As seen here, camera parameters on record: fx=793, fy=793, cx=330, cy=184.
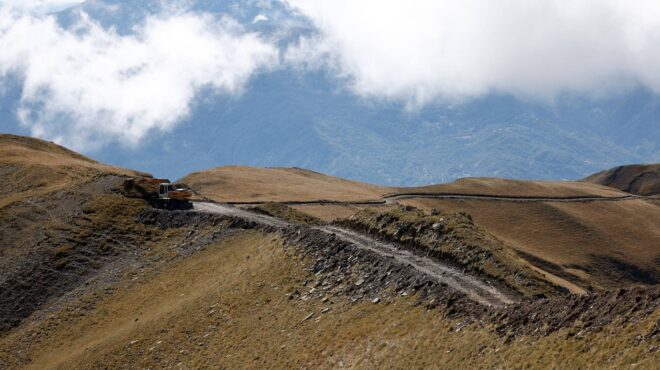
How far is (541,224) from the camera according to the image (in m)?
150

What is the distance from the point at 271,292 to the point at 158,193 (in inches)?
1438

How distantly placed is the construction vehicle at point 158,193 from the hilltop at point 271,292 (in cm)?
111

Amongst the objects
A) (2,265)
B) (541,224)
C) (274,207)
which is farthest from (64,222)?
(541,224)

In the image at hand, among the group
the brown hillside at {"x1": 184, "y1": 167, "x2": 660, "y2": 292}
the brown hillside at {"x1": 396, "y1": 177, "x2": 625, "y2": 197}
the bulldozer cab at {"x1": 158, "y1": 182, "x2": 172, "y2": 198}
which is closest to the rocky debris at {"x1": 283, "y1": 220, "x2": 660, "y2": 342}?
the bulldozer cab at {"x1": 158, "y1": 182, "x2": 172, "y2": 198}

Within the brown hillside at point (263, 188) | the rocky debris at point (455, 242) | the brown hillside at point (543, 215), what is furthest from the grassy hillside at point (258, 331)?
the brown hillside at point (263, 188)

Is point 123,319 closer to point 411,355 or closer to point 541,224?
point 411,355

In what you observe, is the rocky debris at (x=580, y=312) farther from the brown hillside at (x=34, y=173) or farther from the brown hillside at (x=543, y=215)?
the brown hillside at (x=543, y=215)

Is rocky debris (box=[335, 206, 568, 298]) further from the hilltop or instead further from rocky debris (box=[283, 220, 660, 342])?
rocky debris (box=[283, 220, 660, 342])

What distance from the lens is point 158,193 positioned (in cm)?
8406

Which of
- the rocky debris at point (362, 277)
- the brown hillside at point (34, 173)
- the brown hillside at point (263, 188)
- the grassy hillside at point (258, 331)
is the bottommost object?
the grassy hillside at point (258, 331)

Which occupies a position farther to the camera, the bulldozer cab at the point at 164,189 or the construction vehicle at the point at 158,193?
the bulldozer cab at the point at 164,189

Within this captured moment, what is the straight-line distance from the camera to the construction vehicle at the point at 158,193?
81812mm

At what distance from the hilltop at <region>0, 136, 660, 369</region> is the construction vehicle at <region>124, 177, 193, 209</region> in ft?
3.64

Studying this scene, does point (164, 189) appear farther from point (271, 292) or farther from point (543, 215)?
point (543, 215)
